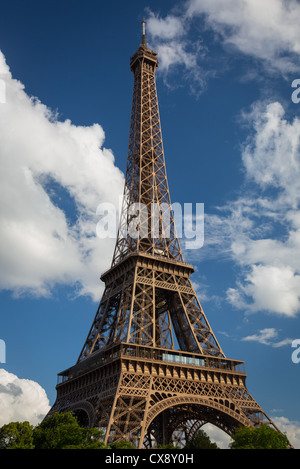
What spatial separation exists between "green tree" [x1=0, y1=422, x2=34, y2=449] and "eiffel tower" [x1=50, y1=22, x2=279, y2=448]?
17.2 ft

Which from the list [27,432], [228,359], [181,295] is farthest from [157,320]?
[27,432]

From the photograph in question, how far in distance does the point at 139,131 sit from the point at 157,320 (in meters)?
27.3

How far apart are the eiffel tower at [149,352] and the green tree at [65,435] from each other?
Result: 1.66 meters

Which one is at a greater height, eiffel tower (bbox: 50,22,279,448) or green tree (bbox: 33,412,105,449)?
eiffel tower (bbox: 50,22,279,448)

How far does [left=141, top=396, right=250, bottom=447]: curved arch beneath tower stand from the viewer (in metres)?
38.6

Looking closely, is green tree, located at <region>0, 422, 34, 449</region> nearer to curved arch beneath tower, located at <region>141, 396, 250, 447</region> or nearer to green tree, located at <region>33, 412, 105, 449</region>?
green tree, located at <region>33, 412, 105, 449</region>

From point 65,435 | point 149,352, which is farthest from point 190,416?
point 65,435

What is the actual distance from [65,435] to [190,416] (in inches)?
745

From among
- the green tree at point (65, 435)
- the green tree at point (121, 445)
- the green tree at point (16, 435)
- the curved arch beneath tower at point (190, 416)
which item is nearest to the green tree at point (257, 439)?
the curved arch beneath tower at point (190, 416)

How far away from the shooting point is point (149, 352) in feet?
136

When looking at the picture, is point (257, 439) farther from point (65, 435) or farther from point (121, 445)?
point (65, 435)

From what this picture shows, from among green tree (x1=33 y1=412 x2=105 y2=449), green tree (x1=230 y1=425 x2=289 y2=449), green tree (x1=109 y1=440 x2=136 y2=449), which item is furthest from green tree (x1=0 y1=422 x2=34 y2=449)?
green tree (x1=230 y1=425 x2=289 y2=449)

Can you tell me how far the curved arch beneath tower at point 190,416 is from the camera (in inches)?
1521
